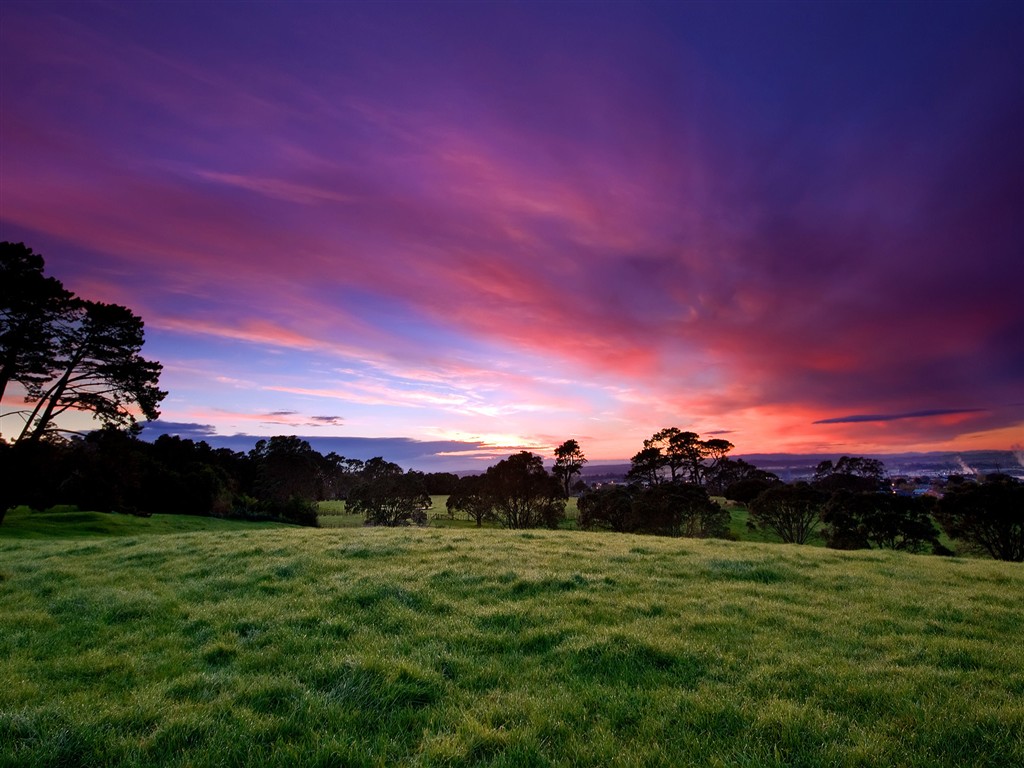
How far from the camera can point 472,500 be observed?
91562mm

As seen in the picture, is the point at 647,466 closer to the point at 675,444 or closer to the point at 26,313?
the point at 675,444

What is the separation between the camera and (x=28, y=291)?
37469 millimetres

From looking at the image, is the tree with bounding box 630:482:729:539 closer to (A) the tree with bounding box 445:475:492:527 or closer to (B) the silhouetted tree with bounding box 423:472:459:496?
(A) the tree with bounding box 445:475:492:527

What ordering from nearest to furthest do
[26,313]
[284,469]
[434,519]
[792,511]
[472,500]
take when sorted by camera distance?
[26,313], [792,511], [472,500], [434,519], [284,469]

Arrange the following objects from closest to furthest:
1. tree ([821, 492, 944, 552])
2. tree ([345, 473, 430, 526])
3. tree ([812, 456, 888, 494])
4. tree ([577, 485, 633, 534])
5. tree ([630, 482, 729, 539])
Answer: tree ([821, 492, 944, 552]), tree ([630, 482, 729, 539]), tree ([577, 485, 633, 534]), tree ([345, 473, 430, 526]), tree ([812, 456, 888, 494])

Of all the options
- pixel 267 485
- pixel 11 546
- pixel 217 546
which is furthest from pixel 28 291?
pixel 267 485

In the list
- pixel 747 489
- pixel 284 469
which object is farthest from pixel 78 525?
pixel 747 489

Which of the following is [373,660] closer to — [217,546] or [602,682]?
[602,682]

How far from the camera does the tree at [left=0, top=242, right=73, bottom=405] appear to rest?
3688cm

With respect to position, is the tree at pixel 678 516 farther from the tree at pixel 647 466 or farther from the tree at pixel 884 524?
the tree at pixel 647 466

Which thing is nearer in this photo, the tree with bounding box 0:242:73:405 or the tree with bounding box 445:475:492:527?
the tree with bounding box 0:242:73:405

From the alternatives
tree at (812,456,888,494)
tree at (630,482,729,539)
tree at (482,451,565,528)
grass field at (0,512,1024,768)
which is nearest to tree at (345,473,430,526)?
tree at (482,451,565,528)

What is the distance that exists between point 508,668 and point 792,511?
7372 centimetres

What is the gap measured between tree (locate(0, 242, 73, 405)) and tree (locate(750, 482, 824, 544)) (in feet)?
277
